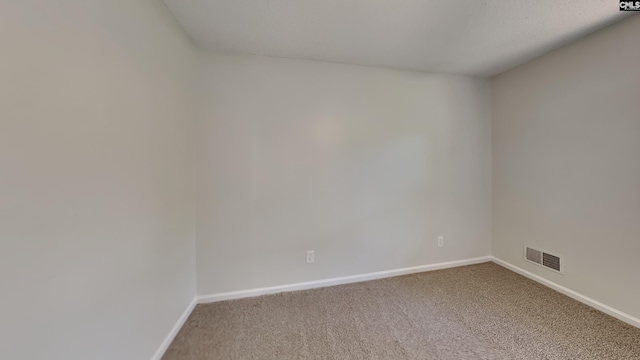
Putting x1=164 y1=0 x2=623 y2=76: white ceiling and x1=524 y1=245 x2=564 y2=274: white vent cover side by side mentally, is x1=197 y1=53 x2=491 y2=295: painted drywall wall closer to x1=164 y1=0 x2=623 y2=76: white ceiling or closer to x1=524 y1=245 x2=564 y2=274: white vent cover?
→ x1=164 y1=0 x2=623 y2=76: white ceiling

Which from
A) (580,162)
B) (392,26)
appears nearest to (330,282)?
(392,26)

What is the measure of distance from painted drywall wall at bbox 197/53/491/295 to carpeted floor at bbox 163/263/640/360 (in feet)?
1.04

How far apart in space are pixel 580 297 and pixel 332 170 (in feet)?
8.08

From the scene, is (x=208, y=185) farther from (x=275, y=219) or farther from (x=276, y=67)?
(x=276, y=67)

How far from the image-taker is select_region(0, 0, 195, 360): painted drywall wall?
2.16 ft

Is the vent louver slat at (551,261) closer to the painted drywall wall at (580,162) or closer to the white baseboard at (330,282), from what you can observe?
the painted drywall wall at (580,162)

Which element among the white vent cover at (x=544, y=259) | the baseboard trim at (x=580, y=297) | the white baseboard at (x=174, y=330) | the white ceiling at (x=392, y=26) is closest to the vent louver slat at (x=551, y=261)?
the white vent cover at (x=544, y=259)

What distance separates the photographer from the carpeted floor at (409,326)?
1454mm

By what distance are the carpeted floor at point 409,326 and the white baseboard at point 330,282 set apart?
68 millimetres

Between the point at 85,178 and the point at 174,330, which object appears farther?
the point at 174,330

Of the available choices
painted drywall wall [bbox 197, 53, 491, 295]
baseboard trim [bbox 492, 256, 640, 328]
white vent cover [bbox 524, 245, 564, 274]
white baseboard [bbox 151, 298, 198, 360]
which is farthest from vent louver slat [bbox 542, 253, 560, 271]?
white baseboard [bbox 151, 298, 198, 360]

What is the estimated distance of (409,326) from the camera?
5.55 feet

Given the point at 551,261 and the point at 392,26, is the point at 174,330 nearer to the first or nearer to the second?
the point at 392,26

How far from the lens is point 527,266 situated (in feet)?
7.81
